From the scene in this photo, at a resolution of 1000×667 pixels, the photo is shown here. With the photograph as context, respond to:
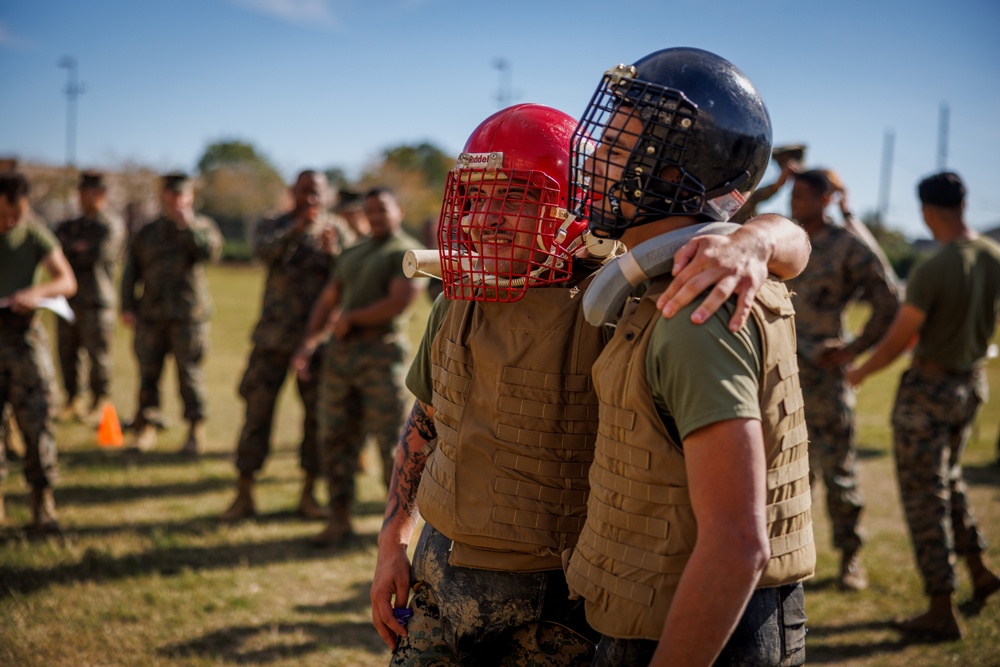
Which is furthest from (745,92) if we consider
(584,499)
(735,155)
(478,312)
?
(584,499)

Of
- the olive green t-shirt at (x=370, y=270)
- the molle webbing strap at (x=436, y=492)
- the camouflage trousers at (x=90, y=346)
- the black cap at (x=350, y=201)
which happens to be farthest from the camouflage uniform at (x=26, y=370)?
the molle webbing strap at (x=436, y=492)

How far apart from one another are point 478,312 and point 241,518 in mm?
5265

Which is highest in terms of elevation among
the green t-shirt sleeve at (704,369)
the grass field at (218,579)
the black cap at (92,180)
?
the black cap at (92,180)

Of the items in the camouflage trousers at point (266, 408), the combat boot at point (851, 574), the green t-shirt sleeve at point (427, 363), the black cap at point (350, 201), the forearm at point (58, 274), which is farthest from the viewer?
the black cap at point (350, 201)

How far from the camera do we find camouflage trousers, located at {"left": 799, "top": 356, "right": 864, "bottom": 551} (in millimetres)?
5699

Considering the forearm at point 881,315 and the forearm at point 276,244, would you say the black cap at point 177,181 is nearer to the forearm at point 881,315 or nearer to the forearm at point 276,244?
the forearm at point 276,244

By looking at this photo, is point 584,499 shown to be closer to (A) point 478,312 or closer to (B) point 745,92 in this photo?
(A) point 478,312

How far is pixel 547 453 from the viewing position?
212 cm

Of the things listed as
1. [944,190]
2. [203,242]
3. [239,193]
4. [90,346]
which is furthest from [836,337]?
[239,193]

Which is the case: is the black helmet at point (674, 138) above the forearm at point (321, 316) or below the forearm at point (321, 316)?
above

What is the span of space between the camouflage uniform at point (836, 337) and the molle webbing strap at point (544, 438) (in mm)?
3995

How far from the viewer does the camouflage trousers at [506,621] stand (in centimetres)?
215

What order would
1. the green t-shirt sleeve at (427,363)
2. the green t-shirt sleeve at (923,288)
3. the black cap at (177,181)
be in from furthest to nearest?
1. the black cap at (177,181)
2. the green t-shirt sleeve at (923,288)
3. the green t-shirt sleeve at (427,363)

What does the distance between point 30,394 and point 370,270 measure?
104 inches
